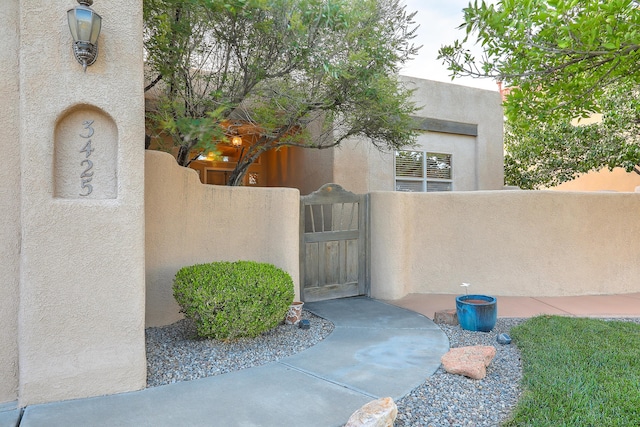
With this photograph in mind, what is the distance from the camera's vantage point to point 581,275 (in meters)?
8.12

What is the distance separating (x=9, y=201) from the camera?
11.5 feet

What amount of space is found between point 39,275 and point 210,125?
7.51 ft

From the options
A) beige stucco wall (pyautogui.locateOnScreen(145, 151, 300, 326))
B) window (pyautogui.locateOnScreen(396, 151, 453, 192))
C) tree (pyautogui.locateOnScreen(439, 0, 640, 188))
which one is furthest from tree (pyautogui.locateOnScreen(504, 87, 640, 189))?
beige stucco wall (pyautogui.locateOnScreen(145, 151, 300, 326))

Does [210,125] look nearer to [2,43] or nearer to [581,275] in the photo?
[2,43]

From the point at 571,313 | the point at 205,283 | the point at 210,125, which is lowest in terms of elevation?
the point at 571,313

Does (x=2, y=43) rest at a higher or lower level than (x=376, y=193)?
higher

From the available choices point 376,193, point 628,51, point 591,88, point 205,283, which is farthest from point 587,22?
point 205,283

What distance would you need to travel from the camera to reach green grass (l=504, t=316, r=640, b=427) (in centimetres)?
320

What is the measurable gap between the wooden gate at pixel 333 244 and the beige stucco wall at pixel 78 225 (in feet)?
12.3

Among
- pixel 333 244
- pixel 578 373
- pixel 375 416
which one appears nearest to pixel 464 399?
pixel 375 416

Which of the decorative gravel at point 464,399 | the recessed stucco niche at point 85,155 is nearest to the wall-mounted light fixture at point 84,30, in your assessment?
the recessed stucco niche at point 85,155

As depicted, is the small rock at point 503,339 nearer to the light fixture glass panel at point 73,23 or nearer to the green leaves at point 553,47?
the green leaves at point 553,47

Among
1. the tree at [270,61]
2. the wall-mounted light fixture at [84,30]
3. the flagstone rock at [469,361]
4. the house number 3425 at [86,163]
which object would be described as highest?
the tree at [270,61]

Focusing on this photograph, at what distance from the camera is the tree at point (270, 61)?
5.14 m
